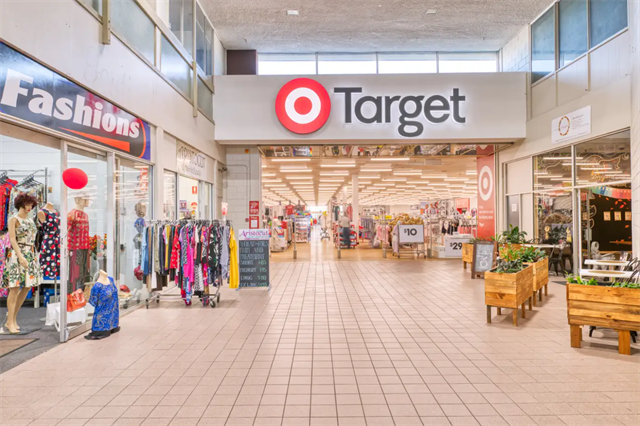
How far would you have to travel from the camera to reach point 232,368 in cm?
392

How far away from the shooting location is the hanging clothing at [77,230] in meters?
5.14

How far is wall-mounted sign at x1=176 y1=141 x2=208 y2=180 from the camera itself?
8648 mm

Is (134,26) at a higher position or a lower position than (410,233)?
higher

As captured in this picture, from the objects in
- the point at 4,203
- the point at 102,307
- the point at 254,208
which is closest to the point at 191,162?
the point at 254,208

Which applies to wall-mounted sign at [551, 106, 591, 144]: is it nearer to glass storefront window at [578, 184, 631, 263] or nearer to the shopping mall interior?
the shopping mall interior

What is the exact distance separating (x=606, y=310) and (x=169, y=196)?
7.04 metres

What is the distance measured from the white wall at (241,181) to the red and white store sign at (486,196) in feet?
21.4

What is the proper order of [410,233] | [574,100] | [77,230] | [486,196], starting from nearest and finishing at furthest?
1. [77,230]
2. [574,100]
3. [486,196]
4. [410,233]

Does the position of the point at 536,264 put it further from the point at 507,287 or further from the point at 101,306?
the point at 101,306

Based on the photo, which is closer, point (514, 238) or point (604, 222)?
point (604, 222)

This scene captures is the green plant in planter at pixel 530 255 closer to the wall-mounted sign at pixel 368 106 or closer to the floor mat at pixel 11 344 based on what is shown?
the wall-mounted sign at pixel 368 106

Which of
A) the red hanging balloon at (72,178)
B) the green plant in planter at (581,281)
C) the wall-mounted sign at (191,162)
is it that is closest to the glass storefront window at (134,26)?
the wall-mounted sign at (191,162)

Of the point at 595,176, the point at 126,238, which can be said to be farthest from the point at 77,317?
the point at 595,176

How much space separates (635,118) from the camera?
6.99 metres
